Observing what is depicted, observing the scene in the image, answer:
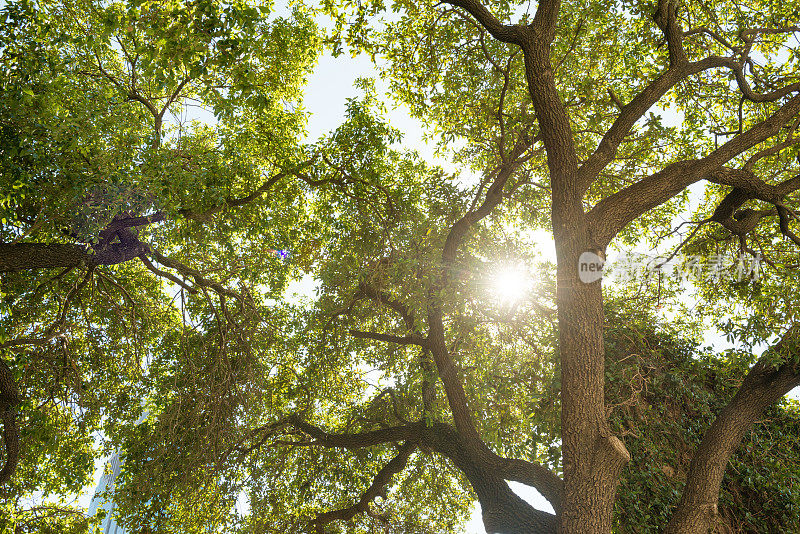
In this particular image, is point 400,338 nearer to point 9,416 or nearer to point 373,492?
point 373,492

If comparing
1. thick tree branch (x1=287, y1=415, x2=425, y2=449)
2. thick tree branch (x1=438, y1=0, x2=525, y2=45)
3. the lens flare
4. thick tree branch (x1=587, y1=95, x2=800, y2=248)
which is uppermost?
thick tree branch (x1=438, y1=0, x2=525, y2=45)

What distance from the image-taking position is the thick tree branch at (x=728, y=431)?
4953 mm

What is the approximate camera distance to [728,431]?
5.25 m

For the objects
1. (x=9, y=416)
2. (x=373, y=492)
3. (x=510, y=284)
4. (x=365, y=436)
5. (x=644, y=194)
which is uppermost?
(x=510, y=284)

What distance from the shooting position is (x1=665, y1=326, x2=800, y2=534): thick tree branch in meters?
4.95

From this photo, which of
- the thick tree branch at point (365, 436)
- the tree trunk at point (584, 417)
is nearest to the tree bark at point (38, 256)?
the thick tree branch at point (365, 436)

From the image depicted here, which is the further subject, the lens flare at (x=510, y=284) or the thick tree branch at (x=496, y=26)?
the lens flare at (x=510, y=284)

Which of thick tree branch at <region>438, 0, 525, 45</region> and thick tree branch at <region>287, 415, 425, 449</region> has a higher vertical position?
thick tree branch at <region>438, 0, 525, 45</region>

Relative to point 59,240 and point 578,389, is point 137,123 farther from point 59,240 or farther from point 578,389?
point 578,389

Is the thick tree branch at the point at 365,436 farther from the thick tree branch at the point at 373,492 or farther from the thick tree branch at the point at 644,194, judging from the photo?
the thick tree branch at the point at 644,194

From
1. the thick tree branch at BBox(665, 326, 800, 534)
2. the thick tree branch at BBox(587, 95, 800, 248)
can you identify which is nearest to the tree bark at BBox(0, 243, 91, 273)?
the thick tree branch at BBox(587, 95, 800, 248)

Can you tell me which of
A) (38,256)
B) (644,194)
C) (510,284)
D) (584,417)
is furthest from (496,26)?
(38,256)

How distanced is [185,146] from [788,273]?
845cm

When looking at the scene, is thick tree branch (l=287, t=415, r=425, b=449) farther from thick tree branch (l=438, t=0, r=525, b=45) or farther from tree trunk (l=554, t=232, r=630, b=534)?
thick tree branch (l=438, t=0, r=525, b=45)
